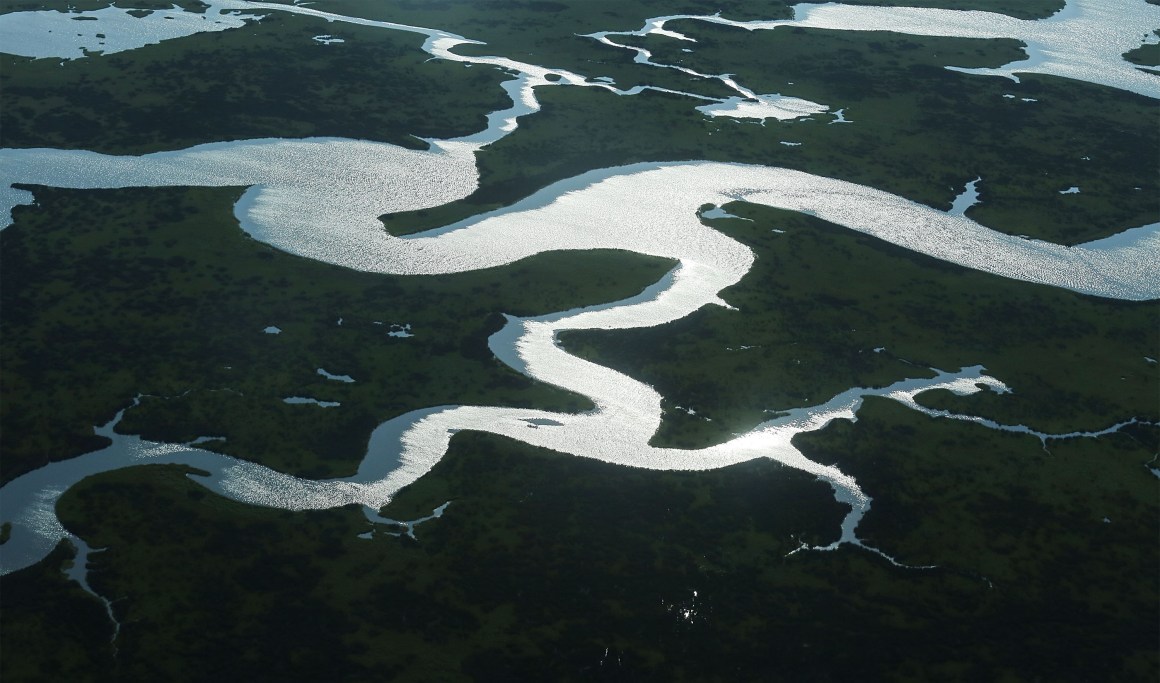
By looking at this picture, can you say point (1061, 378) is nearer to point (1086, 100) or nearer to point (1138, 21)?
point (1086, 100)

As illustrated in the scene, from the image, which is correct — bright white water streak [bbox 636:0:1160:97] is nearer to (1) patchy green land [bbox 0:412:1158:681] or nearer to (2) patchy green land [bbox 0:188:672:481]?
(2) patchy green land [bbox 0:188:672:481]

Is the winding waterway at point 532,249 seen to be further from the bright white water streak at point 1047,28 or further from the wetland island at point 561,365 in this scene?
the bright white water streak at point 1047,28

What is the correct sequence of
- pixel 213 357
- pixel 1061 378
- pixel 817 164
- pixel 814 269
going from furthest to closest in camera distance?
pixel 817 164 < pixel 814 269 < pixel 1061 378 < pixel 213 357

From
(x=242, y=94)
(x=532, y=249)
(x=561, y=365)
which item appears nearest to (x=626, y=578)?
(x=561, y=365)

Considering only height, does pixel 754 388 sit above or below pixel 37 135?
below

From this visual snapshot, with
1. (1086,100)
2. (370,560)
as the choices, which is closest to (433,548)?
(370,560)

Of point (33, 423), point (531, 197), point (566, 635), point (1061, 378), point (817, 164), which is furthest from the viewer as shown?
point (817, 164)
